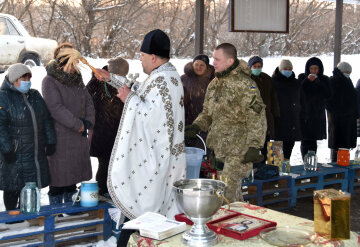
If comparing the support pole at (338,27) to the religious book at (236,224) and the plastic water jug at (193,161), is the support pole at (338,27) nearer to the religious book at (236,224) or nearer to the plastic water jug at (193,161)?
the plastic water jug at (193,161)

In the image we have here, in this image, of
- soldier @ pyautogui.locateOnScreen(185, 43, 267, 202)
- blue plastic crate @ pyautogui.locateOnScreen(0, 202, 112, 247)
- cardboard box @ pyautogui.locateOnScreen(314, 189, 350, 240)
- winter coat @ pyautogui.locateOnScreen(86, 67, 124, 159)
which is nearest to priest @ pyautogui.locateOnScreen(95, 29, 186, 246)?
soldier @ pyautogui.locateOnScreen(185, 43, 267, 202)

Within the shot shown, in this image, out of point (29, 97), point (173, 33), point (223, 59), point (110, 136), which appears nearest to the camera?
point (223, 59)

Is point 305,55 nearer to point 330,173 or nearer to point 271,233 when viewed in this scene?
point 330,173

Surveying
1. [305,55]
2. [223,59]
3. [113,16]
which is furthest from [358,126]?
[223,59]

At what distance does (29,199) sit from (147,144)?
1.25 meters

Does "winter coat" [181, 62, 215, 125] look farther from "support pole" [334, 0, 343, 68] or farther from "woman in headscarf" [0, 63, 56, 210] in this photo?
"support pole" [334, 0, 343, 68]

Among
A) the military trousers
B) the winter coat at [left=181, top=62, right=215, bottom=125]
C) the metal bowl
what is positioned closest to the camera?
the metal bowl

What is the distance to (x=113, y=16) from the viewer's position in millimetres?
6629

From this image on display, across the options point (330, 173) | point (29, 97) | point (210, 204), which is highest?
point (29, 97)

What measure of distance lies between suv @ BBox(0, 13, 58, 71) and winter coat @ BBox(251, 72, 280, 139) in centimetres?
261

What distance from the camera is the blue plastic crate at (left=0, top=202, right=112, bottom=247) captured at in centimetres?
386

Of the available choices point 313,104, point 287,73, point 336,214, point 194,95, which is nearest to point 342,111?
point 313,104

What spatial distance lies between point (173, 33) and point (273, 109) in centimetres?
243

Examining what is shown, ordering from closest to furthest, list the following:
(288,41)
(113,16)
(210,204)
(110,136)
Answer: (210,204)
(110,136)
(113,16)
(288,41)
